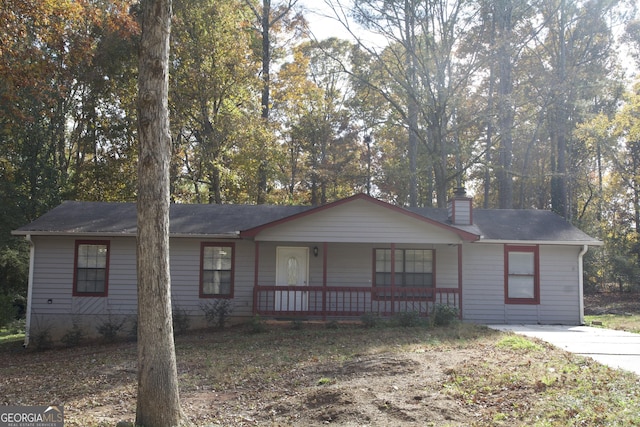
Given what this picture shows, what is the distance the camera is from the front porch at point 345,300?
15.0 m

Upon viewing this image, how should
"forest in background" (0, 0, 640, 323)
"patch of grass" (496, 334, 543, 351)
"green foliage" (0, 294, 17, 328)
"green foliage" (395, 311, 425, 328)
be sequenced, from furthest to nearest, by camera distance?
"forest in background" (0, 0, 640, 323)
"green foliage" (0, 294, 17, 328)
"green foliage" (395, 311, 425, 328)
"patch of grass" (496, 334, 543, 351)

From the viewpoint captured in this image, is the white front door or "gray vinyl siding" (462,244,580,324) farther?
the white front door

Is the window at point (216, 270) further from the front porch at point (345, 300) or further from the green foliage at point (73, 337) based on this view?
the green foliage at point (73, 337)

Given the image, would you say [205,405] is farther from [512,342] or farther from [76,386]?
[512,342]

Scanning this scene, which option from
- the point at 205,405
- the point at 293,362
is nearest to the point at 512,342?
the point at 293,362

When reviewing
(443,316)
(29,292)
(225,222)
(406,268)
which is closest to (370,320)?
(443,316)

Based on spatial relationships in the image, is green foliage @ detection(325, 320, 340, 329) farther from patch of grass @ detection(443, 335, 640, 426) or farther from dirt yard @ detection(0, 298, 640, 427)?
patch of grass @ detection(443, 335, 640, 426)

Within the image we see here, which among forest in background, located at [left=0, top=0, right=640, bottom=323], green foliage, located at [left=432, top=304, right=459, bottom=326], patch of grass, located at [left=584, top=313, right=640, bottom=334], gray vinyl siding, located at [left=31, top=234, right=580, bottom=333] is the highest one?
forest in background, located at [left=0, top=0, right=640, bottom=323]

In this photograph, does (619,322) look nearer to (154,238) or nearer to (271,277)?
(271,277)

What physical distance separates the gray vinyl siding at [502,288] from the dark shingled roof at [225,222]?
1.78 feet

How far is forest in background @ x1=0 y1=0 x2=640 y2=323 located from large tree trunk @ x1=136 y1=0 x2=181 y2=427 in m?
11.0

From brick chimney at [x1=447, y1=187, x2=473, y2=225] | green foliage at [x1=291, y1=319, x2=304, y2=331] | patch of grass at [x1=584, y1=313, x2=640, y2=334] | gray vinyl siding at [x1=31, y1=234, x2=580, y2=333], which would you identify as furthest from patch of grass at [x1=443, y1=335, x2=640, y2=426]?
brick chimney at [x1=447, y1=187, x2=473, y2=225]

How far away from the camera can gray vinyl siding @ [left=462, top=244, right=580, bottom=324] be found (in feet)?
52.4

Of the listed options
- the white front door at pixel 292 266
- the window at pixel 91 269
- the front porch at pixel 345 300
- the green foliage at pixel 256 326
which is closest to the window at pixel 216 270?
the front porch at pixel 345 300
